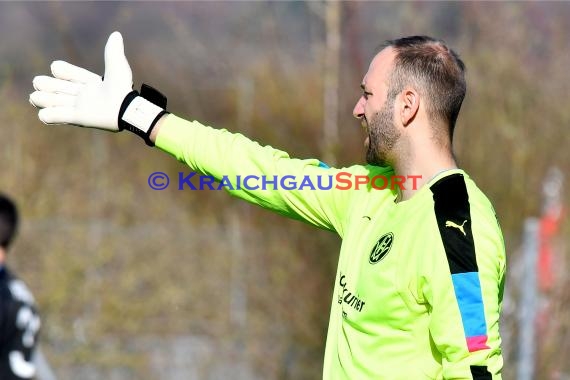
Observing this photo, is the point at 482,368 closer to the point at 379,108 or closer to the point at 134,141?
the point at 379,108

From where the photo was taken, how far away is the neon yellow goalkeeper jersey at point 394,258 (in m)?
2.85

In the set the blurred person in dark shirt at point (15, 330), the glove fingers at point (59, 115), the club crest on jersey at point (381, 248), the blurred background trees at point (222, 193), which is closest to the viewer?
the club crest on jersey at point (381, 248)

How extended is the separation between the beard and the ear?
0.12ft

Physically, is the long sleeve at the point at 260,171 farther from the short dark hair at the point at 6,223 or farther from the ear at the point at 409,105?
the short dark hair at the point at 6,223

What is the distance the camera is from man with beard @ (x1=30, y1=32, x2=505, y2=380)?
2.87m

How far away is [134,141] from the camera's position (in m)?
9.98

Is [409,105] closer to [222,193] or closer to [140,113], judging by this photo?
[140,113]

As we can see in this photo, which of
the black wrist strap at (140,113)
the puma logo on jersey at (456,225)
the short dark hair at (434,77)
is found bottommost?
the puma logo on jersey at (456,225)

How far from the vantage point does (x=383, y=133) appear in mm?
3260

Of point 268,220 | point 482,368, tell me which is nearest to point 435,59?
point 482,368

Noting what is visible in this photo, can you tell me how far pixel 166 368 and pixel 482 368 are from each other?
6.65 meters

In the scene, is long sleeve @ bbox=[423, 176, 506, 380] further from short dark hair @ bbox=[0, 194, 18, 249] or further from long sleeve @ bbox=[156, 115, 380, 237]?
short dark hair @ bbox=[0, 194, 18, 249]

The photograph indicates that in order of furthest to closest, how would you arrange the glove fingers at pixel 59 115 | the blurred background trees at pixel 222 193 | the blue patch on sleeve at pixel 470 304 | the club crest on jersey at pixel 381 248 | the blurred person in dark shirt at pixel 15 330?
the blurred background trees at pixel 222 193, the blurred person in dark shirt at pixel 15 330, the glove fingers at pixel 59 115, the club crest on jersey at pixel 381 248, the blue patch on sleeve at pixel 470 304

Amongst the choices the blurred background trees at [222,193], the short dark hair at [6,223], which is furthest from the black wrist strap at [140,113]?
the blurred background trees at [222,193]
